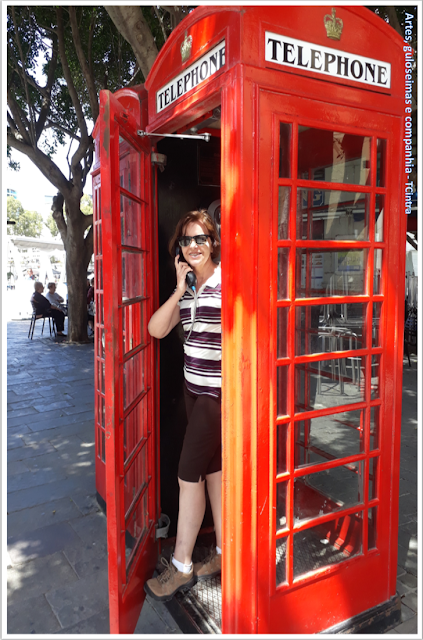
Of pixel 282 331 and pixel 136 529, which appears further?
pixel 136 529

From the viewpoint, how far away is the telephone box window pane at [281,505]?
2.04 meters

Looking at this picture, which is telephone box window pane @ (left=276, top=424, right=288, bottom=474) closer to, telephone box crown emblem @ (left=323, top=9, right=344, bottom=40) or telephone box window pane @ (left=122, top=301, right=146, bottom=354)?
telephone box window pane @ (left=122, top=301, right=146, bottom=354)

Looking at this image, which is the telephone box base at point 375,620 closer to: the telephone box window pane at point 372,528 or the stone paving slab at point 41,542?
the telephone box window pane at point 372,528

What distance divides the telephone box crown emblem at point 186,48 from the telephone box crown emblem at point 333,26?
64cm

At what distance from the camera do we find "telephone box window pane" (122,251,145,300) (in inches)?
102

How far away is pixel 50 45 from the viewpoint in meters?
9.59

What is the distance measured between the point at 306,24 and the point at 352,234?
946mm

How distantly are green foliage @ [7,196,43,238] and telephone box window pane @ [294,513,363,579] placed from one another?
48.8 meters

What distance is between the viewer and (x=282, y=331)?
1.99 meters

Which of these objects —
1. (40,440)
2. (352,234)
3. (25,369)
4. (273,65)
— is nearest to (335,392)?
(352,234)

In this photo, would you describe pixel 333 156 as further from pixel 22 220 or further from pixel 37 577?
pixel 22 220

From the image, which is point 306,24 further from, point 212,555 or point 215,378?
point 212,555

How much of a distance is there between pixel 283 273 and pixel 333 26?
1.13m

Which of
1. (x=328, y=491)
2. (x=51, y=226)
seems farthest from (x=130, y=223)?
(x=51, y=226)
